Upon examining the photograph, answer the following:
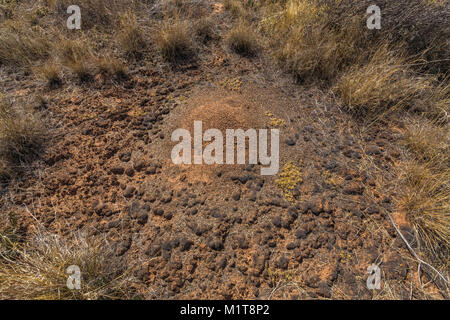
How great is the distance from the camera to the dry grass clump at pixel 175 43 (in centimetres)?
286

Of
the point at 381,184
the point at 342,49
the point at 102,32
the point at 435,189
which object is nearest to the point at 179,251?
the point at 381,184

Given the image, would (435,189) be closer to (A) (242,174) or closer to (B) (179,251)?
(A) (242,174)

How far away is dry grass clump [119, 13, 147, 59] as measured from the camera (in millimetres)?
2929

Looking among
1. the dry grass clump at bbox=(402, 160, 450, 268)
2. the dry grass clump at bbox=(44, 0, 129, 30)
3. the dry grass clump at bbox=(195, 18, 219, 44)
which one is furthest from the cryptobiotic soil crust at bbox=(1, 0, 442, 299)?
the dry grass clump at bbox=(44, 0, 129, 30)

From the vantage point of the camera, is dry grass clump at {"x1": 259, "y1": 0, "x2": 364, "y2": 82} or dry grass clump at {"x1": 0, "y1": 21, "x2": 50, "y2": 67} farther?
dry grass clump at {"x1": 0, "y1": 21, "x2": 50, "y2": 67}

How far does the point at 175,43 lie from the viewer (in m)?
2.89

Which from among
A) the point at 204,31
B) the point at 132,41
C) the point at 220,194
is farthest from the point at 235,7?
the point at 220,194

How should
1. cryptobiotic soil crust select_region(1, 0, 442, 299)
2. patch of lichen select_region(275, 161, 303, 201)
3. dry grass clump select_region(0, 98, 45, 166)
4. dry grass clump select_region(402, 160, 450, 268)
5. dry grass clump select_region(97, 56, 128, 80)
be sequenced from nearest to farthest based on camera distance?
cryptobiotic soil crust select_region(1, 0, 442, 299)
dry grass clump select_region(402, 160, 450, 268)
patch of lichen select_region(275, 161, 303, 201)
dry grass clump select_region(0, 98, 45, 166)
dry grass clump select_region(97, 56, 128, 80)

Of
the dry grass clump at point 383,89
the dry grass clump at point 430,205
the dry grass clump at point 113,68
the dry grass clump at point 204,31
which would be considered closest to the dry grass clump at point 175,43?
the dry grass clump at point 204,31

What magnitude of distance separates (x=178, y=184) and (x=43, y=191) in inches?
44.8

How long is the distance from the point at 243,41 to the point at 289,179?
187 cm

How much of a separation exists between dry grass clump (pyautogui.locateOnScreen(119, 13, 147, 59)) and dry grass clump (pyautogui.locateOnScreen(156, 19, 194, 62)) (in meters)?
0.23

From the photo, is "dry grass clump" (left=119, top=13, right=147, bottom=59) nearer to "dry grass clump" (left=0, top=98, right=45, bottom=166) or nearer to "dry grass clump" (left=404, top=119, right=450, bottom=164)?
"dry grass clump" (left=0, top=98, right=45, bottom=166)

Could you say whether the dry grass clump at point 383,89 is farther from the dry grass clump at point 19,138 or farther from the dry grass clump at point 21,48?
the dry grass clump at point 21,48
